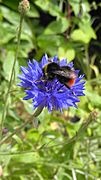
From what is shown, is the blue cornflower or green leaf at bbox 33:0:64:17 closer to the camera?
the blue cornflower

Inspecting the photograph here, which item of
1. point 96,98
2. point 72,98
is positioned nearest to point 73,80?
point 72,98

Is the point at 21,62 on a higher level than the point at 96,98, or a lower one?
higher

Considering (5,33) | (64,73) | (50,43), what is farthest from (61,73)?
(50,43)

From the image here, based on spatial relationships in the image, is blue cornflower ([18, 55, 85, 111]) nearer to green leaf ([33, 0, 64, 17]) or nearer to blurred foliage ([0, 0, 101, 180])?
blurred foliage ([0, 0, 101, 180])

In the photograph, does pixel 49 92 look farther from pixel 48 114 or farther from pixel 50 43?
pixel 50 43

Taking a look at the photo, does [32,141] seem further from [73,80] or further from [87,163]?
[73,80]

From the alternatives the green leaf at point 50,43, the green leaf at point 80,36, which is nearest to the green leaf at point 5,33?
the green leaf at point 50,43

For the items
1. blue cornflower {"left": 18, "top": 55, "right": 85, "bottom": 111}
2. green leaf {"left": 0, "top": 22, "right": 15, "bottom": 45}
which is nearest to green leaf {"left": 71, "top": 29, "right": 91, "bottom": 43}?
green leaf {"left": 0, "top": 22, "right": 15, "bottom": 45}
